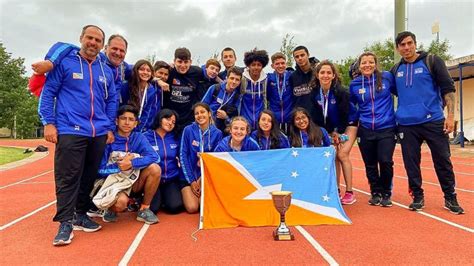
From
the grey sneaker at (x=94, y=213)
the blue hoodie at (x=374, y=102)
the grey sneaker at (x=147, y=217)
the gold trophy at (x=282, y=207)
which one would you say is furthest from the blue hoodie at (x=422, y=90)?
the grey sneaker at (x=94, y=213)

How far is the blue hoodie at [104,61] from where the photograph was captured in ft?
12.2

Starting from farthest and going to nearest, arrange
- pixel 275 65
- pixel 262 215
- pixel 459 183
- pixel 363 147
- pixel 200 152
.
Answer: pixel 459 183, pixel 275 65, pixel 363 147, pixel 200 152, pixel 262 215

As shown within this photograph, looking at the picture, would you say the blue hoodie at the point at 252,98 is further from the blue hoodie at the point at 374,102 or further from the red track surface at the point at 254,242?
the red track surface at the point at 254,242

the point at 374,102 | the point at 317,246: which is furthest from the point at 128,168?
the point at 374,102

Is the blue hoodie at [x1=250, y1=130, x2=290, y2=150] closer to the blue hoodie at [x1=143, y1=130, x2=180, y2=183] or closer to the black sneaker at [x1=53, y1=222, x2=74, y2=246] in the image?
the blue hoodie at [x1=143, y1=130, x2=180, y2=183]

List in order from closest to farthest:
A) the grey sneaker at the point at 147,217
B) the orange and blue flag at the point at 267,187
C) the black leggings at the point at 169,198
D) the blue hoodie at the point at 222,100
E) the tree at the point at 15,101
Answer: the orange and blue flag at the point at 267,187
the grey sneaker at the point at 147,217
the black leggings at the point at 169,198
the blue hoodie at the point at 222,100
the tree at the point at 15,101

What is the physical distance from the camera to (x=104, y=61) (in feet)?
13.9

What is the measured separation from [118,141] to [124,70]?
1.07m

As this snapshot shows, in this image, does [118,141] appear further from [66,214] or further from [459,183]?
[459,183]

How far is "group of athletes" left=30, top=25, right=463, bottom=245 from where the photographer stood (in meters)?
3.81

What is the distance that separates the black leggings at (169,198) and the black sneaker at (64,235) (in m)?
1.24

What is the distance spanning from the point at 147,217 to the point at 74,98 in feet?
5.32

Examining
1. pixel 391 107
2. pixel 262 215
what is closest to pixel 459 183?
pixel 391 107

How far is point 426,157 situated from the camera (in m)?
12.8
